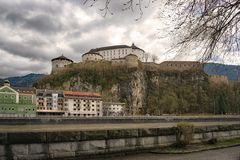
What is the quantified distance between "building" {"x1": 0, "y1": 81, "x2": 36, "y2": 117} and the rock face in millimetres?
50708

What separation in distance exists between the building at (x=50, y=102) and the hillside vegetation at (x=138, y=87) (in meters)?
33.6

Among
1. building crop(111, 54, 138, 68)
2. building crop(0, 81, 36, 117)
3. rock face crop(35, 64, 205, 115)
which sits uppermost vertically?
building crop(111, 54, 138, 68)

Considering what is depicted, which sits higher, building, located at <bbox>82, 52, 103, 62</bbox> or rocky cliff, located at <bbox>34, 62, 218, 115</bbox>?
building, located at <bbox>82, 52, 103, 62</bbox>

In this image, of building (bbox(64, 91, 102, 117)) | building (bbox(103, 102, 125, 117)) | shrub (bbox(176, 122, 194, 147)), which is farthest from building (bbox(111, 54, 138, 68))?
shrub (bbox(176, 122, 194, 147))

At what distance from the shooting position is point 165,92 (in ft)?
520

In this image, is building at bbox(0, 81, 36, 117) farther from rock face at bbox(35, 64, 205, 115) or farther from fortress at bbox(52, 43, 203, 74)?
fortress at bbox(52, 43, 203, 74)

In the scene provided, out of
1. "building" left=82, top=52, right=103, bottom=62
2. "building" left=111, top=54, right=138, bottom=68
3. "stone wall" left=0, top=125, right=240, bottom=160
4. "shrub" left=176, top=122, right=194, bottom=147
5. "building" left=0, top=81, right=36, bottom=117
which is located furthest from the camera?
"building" left=82, top=52, right=103, bottom=62

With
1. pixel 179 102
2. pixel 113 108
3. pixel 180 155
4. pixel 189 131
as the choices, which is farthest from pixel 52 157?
pixel 179 102

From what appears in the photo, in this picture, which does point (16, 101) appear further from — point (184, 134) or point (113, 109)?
point (184, 134)

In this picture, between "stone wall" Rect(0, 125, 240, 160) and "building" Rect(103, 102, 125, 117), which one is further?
"building" Rect(103, 102, 125, 117)

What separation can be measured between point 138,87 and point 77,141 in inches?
5673

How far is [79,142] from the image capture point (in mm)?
8758

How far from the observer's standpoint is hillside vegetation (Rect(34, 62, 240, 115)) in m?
142

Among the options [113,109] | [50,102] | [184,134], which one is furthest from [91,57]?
[184,134]
